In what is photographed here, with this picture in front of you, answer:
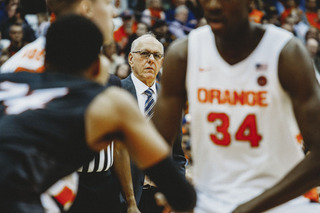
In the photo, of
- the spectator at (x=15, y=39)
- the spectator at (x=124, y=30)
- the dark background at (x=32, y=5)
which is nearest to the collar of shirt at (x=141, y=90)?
the spectator at (x=15, y=39)

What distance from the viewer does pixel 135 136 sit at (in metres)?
2.35

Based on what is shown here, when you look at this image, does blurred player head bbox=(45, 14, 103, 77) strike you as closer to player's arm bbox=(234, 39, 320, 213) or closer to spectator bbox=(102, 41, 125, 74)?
player's arm bbox=(234, 39, 320, 213)

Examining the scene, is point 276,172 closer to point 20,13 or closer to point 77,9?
point 77,9

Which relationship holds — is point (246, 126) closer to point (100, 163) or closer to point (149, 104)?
point (100, 163)

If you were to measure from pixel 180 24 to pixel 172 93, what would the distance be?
33.6ft

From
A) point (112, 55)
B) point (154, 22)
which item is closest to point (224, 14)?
point (112, 55)

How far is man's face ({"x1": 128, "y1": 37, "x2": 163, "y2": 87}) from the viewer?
5645mm

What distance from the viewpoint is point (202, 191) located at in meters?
2.98

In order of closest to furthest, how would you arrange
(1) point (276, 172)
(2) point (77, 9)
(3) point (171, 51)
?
(1) point (276, 172), (3) point (171, 51), (2) point (77, 9)

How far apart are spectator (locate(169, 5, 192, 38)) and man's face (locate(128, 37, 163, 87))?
22.7ft

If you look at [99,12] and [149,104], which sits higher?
[99,12]

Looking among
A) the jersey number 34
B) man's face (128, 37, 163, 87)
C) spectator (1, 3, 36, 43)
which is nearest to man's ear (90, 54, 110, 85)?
the jersey number 34

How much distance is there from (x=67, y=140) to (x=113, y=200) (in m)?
2.23

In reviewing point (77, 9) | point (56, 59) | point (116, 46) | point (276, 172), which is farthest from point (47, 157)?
point (116, 46)
